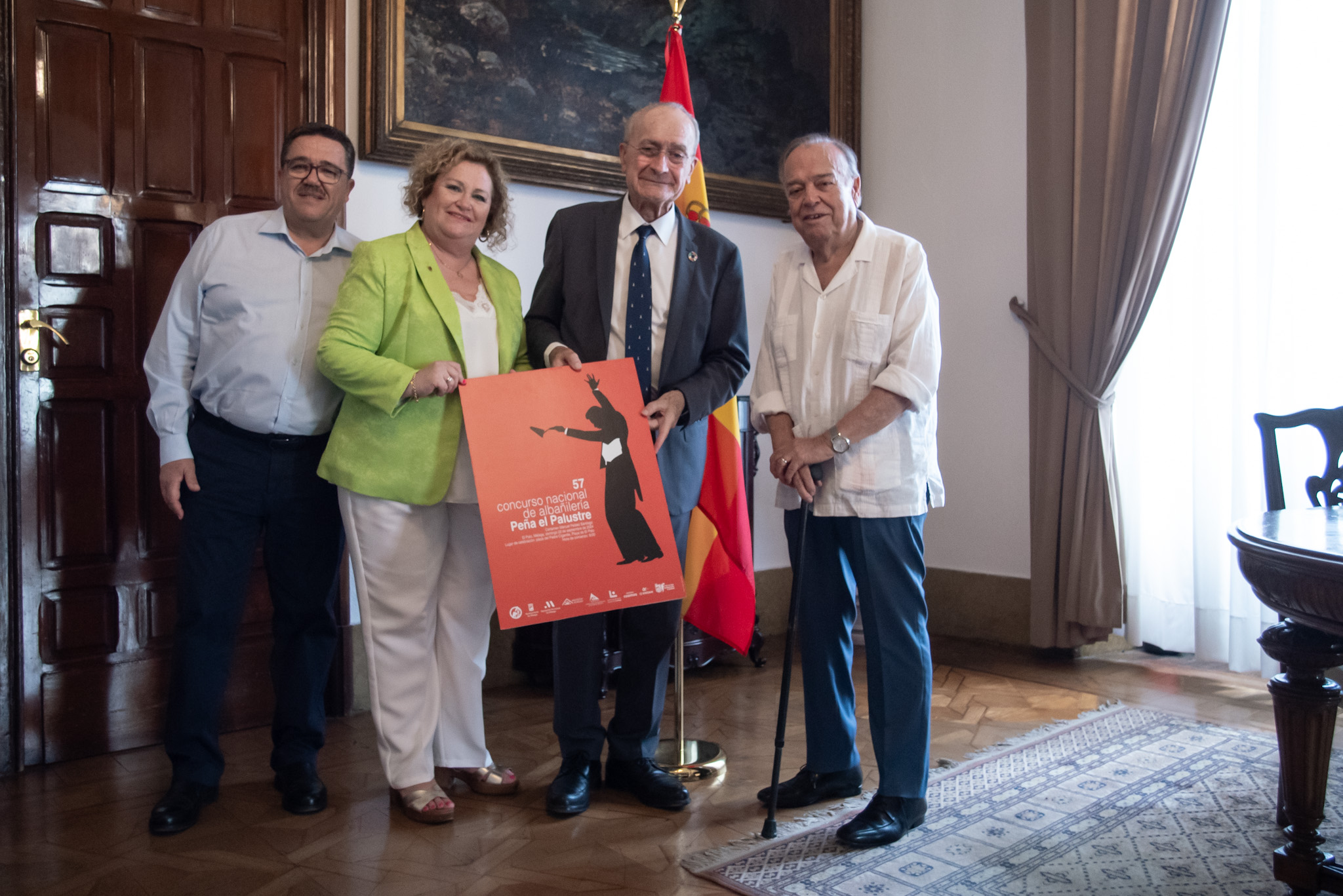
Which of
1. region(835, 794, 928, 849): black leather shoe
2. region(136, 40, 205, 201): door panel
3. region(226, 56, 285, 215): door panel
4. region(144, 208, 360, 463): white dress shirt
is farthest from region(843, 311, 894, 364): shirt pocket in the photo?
region(136, 40, 205, 201): door panel

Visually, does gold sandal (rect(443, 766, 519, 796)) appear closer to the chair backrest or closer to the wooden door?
the wooden door

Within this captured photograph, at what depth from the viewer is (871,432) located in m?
2.06

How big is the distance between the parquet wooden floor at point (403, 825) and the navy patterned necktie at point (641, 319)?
98 cm

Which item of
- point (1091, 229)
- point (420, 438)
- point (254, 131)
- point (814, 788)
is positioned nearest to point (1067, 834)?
point (814, 788)

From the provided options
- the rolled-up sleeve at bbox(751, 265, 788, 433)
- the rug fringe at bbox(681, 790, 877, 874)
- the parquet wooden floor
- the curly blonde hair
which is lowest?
the parquet wooden floor

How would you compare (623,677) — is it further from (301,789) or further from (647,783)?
(301,789)

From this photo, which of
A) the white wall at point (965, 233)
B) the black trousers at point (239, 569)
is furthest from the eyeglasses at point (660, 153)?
the white wall at point (965, 233)

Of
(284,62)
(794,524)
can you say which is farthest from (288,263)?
(794,524)

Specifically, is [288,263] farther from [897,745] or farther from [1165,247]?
[1165,247]

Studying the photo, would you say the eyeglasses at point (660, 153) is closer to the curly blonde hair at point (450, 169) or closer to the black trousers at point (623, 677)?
the curly blonde hair at point (450, 169)

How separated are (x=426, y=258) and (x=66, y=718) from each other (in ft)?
5.57

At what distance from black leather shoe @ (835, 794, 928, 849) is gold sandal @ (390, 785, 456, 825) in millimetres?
867

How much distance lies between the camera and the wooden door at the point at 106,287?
266 centimetres

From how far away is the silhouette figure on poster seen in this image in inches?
83.0
